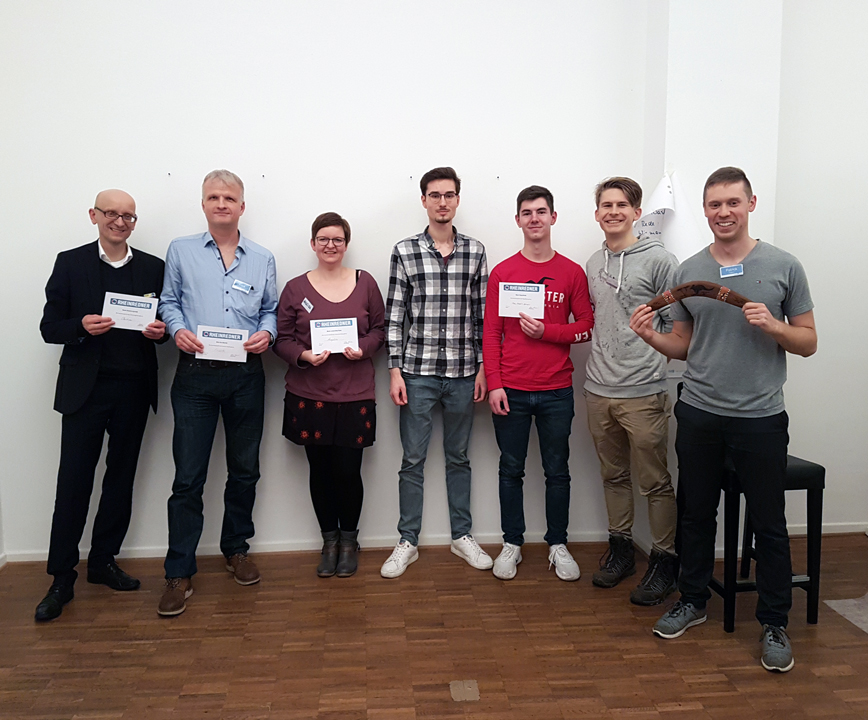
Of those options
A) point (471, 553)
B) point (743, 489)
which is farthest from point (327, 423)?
point (743, 489)

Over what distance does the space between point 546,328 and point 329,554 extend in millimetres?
1523

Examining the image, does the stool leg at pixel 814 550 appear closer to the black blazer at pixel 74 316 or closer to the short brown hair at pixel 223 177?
the short brown hair at pixel 223 177

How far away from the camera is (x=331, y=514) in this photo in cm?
321

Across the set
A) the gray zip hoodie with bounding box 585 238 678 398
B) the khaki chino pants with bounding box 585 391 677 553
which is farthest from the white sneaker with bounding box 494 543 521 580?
the gray zip hoodie with bounding box 585 238 678 398

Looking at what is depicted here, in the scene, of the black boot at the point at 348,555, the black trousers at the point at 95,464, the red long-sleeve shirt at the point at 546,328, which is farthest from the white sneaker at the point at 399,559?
the black trousers at the point at 95,464

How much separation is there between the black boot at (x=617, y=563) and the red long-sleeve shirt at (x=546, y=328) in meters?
0.79

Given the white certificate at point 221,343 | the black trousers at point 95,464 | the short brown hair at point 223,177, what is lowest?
the black trousers at point 95,464

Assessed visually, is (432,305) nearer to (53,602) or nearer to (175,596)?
(175,596)

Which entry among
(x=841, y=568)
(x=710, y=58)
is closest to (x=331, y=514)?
(x=841, y=568)

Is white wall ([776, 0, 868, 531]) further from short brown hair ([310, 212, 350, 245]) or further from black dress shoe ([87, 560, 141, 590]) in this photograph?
black dress shoe ([87, 560, 141, 590])

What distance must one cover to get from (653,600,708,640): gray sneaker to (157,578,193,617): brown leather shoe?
1.97 metres

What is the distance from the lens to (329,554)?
10.4 ft

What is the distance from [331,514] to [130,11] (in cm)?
265

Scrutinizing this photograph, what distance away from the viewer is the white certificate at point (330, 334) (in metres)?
2.98
